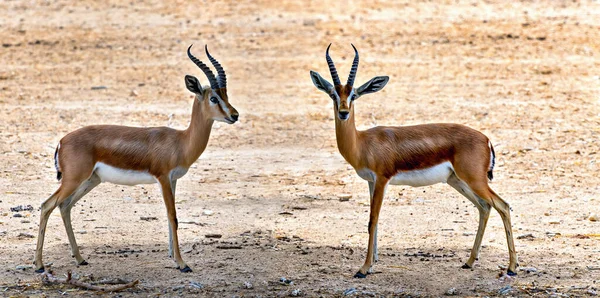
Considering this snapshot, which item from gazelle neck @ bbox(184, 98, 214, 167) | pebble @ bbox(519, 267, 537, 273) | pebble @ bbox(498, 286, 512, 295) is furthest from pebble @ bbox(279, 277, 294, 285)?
pebble @ bbox(519, 267, 537, 273)

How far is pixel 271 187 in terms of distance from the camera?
40.2 ft

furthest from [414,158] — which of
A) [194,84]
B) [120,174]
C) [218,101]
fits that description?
[120,174]

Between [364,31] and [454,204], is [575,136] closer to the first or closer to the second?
[454,204]

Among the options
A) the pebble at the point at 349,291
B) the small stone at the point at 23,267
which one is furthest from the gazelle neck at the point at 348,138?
Answer: the small stone at the point at 23,267

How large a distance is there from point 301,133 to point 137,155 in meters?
6.17

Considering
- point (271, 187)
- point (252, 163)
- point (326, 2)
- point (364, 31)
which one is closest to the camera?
point (271, 187)

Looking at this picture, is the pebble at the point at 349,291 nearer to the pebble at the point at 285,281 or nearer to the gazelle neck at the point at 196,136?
the pebble at the point at 285,281

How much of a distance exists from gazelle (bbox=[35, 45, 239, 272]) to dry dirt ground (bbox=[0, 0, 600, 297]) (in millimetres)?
662

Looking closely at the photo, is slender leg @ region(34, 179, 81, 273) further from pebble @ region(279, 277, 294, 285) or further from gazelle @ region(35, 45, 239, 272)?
pebble @ region(279, 277, 294, 285)

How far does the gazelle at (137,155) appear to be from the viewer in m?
8.80

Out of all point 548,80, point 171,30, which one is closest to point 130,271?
point 548,80

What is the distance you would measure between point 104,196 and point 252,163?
2.41 metres

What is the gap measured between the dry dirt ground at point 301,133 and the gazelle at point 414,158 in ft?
2.21

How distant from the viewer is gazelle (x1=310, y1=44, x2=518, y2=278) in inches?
346
